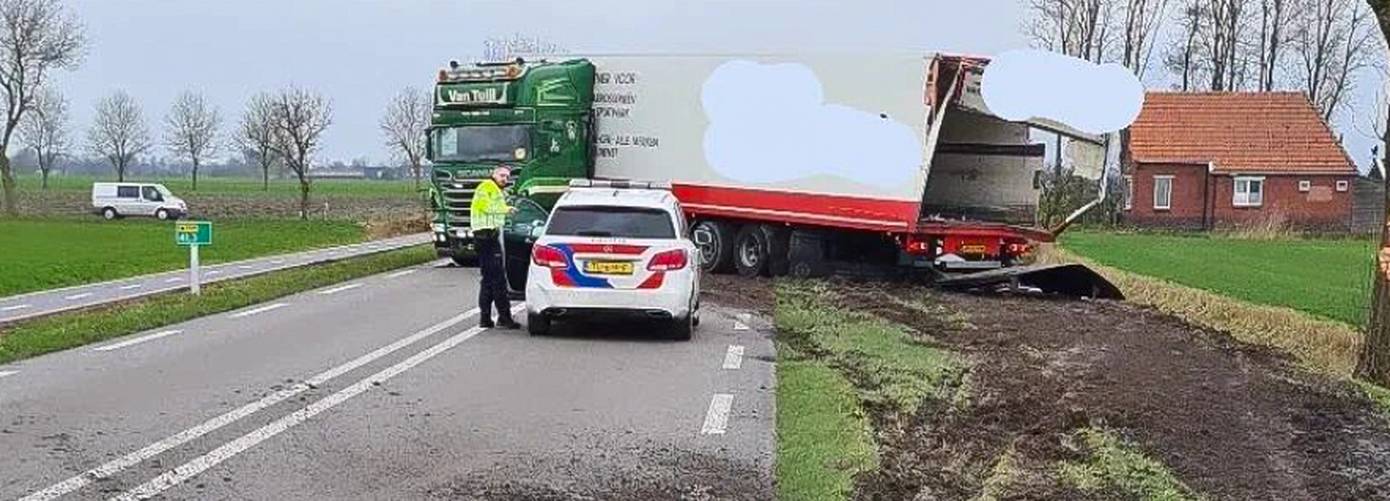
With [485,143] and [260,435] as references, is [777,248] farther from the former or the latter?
[260,435]

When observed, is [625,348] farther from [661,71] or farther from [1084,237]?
[1084,237]

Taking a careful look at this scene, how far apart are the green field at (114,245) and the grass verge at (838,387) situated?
16.6m

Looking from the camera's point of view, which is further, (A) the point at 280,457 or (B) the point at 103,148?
(B) the point at 103,148

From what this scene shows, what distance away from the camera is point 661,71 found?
26750 millimetres

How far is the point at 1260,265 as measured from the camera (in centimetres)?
3319

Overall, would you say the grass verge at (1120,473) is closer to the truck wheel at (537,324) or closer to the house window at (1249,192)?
the truck wheel at (537,324)

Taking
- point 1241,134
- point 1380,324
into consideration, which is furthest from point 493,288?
point 1241,134

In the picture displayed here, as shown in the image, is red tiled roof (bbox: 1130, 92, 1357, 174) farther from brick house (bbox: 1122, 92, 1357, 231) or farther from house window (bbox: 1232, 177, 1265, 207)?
house window (bbox: 1232, 177, 1265, 207)

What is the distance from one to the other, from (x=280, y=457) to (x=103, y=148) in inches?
3980

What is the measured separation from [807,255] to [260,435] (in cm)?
1652

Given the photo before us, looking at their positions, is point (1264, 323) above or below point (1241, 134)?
below

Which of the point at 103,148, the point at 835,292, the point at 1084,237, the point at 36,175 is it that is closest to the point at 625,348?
the point at 835,292

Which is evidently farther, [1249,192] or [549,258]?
[1249,192]

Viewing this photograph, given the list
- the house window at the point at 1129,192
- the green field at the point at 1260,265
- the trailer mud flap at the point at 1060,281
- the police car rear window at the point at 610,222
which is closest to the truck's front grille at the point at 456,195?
the trailer mud flap at the point at 1060,281
